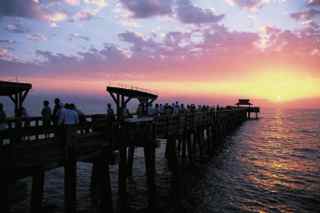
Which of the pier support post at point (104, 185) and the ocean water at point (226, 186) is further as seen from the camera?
A: the ocean water at point (226, 186)

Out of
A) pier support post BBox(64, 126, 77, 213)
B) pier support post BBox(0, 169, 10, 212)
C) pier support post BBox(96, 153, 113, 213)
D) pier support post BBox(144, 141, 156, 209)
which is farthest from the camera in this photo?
pier support post BBox(144, 141, 156, 209)

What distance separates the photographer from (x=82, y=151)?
9.33 meters

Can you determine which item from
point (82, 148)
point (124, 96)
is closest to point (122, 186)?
point (82, 148)

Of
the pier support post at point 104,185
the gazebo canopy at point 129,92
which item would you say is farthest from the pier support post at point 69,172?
the gazebo canopy at point 129,92

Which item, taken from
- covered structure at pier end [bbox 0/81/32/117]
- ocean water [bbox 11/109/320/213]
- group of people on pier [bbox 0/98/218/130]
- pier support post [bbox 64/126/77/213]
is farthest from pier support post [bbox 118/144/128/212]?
covered structure at pier end [bbox 0/81/32/117]

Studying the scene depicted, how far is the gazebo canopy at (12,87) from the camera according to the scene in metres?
11.5

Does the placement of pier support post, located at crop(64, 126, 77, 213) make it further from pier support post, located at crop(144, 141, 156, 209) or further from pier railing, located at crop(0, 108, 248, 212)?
pier support post, located at crop(144, 141, 156, 209)

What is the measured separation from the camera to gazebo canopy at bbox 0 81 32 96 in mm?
11534

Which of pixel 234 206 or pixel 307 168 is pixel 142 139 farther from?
pixel 307 168

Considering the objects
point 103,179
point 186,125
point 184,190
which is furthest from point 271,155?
point 103,179

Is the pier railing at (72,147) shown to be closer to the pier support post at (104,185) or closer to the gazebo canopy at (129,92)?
the pier support post at (104,185)

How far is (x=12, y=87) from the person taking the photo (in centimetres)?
1205

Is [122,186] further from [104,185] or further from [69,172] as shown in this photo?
[69,172]

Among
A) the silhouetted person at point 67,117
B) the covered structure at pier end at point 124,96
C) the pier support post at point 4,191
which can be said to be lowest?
the pier support post at point 4,191
